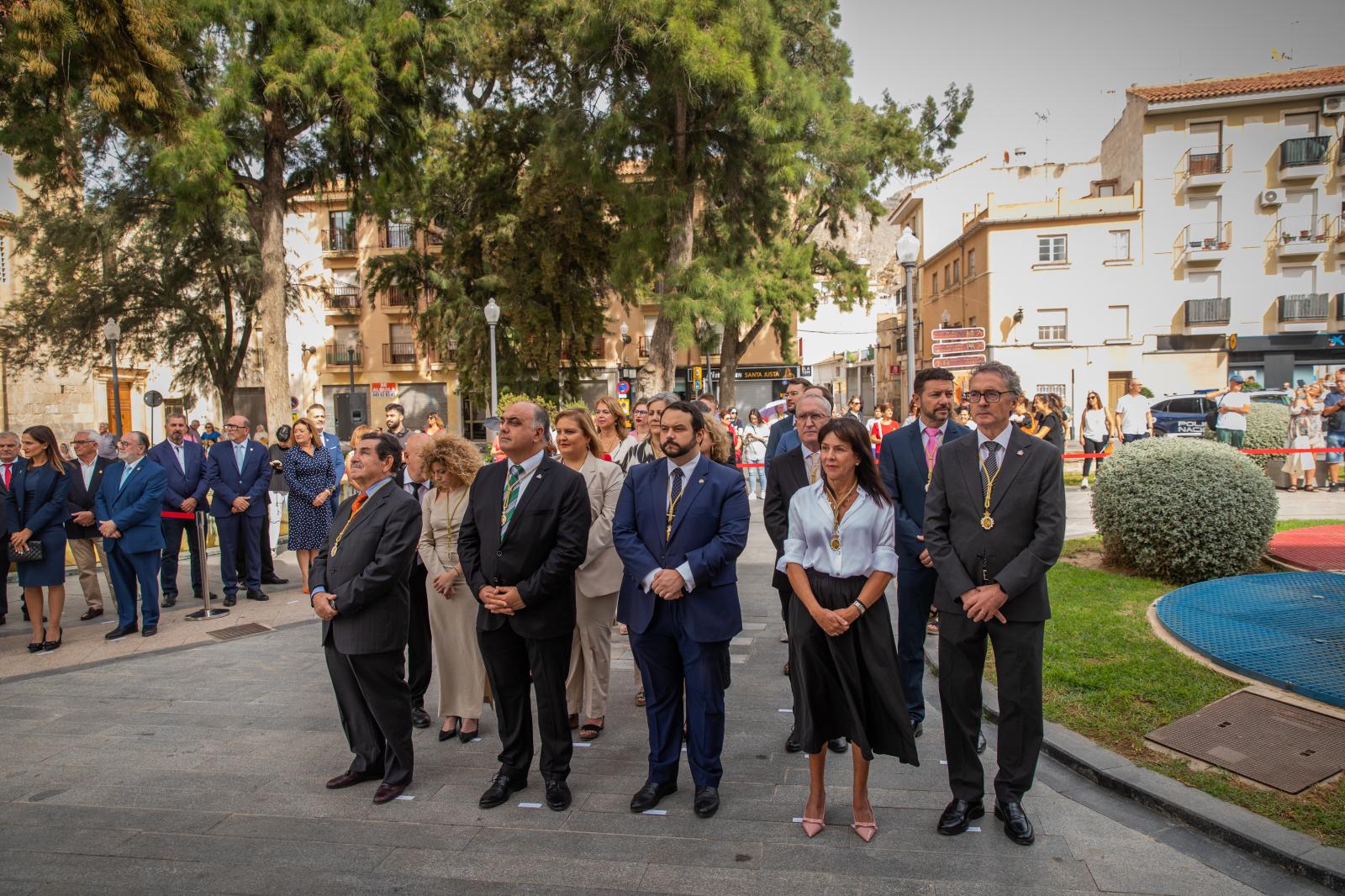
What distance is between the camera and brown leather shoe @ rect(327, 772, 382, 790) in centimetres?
469

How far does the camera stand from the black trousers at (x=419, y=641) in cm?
600

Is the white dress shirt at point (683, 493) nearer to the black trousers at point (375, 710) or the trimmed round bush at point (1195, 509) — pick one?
the black trousers at point (375, 710)

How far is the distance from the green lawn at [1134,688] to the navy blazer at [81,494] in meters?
8.51

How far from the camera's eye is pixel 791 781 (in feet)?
15.2

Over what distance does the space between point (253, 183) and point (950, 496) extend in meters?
19.2

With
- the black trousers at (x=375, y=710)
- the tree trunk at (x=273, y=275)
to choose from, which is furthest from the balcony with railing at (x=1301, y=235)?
the black trousers at (x=375, y=710)

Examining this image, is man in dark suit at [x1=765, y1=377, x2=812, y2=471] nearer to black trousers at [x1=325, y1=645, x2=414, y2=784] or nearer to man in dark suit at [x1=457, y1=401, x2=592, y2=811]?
man in dark suit at [x1=457, y1=401, x2=592, y2=811]

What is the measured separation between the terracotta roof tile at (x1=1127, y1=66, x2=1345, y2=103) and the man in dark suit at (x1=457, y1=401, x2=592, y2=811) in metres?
41.1

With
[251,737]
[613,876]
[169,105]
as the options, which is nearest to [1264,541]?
[613,876]

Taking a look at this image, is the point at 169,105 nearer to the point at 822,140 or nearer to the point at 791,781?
the point at 791,781

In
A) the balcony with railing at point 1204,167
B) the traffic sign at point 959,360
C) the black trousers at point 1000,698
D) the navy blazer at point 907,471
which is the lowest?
the black trousers at point 1000,698

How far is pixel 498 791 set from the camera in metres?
4.46

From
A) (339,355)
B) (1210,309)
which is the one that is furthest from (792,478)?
(339,355)

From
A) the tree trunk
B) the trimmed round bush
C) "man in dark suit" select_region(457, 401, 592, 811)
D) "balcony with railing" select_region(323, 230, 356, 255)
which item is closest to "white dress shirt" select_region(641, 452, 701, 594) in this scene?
"man in dark suit" select_region(457, 401, 592, 811)
